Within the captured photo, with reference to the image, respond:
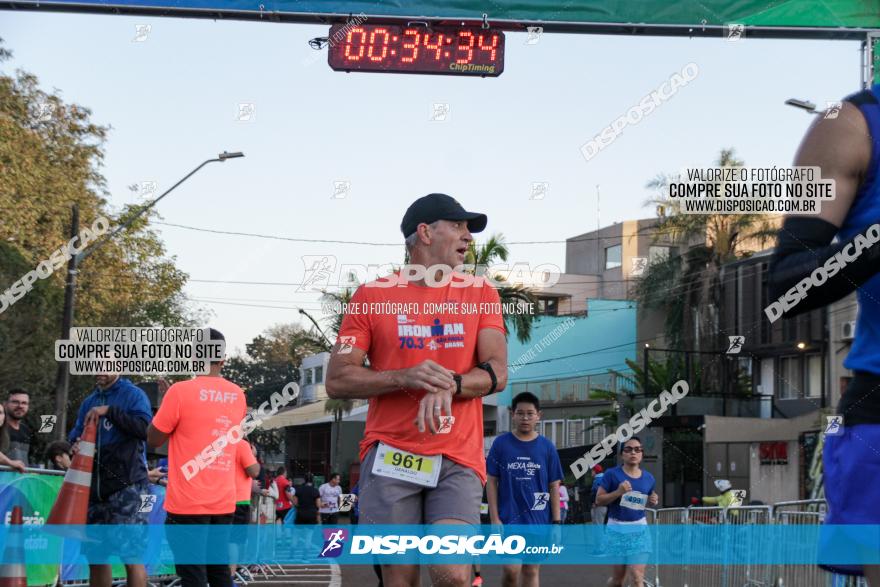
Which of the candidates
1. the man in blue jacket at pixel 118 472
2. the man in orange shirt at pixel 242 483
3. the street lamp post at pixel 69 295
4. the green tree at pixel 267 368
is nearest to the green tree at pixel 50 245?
the street lamp post at pixel 69 295

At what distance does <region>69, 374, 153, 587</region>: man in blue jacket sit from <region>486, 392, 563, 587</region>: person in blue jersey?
291 cm

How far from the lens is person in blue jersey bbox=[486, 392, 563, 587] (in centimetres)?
937

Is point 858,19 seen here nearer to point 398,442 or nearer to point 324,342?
point 398,442

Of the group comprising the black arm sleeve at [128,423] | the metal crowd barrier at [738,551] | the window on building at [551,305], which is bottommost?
the metal crowd barrier at [738,551]

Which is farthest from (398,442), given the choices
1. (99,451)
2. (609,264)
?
(609,264)

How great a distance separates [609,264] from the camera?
57.2 metres

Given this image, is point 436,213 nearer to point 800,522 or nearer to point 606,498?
point 800,522

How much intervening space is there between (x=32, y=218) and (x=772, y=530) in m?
25.7

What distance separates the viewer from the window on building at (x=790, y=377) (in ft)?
121

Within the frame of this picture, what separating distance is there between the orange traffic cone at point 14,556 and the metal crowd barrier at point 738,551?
546cm

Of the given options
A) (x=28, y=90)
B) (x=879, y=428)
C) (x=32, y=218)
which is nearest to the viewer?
(x=879, y=428)

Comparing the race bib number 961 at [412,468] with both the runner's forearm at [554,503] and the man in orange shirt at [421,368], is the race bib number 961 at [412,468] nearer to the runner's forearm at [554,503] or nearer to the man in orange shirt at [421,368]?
the man in orange shirt at [421,368]

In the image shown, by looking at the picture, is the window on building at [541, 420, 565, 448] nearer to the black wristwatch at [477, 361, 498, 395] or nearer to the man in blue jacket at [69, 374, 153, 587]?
the man in blue jacket at [69, 374, 153, 587]

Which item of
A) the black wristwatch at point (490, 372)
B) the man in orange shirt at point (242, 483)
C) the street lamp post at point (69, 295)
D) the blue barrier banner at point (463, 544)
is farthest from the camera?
the street lamp post at point (69, 295)
